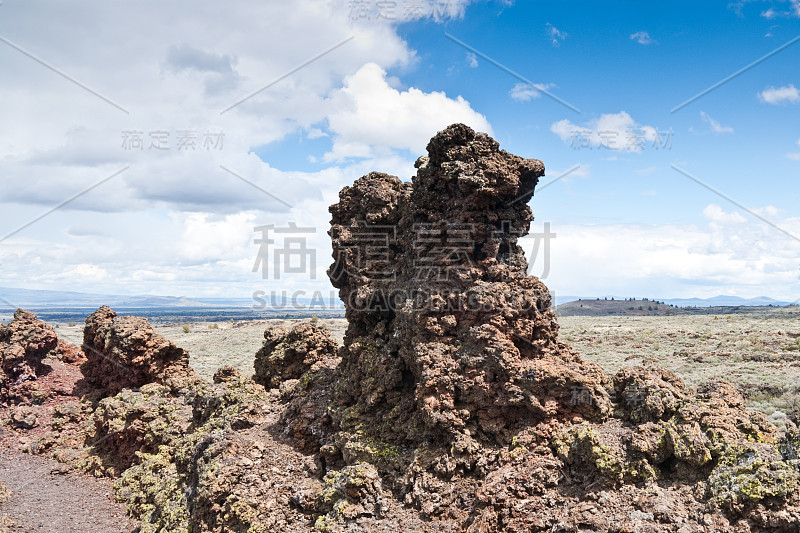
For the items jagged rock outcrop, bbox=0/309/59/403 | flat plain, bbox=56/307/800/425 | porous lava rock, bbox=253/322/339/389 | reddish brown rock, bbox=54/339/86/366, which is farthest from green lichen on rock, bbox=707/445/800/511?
reddish brown rock, bbox=54/339/86/366

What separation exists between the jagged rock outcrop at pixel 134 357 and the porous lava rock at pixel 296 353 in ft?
11.4

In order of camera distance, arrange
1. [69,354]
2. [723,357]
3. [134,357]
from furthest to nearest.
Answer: [723,357]
[69,354]
[134,357]

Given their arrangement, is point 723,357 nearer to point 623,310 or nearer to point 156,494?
point 156,494

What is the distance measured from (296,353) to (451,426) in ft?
22.7

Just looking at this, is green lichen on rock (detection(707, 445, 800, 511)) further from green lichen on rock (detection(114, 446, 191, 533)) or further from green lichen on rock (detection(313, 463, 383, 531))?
green lichen on rock (detection(114, 446, 191, 533))

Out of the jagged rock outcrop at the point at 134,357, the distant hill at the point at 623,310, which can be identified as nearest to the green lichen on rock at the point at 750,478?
the jagged rock outcrop at the point at 134,357

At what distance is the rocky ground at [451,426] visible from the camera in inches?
273

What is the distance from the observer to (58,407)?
16719mm

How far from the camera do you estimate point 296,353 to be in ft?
46.1

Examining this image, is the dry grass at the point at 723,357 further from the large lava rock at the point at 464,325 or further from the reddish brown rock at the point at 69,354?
the reddish brown rock at the point at 69,354

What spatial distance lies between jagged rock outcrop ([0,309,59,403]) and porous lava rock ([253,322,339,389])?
33.5 feet

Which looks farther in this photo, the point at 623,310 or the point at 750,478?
the point at 623,310

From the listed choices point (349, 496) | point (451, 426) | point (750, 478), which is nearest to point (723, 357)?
point (750, 478)

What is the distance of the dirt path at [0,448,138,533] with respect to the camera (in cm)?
1103
